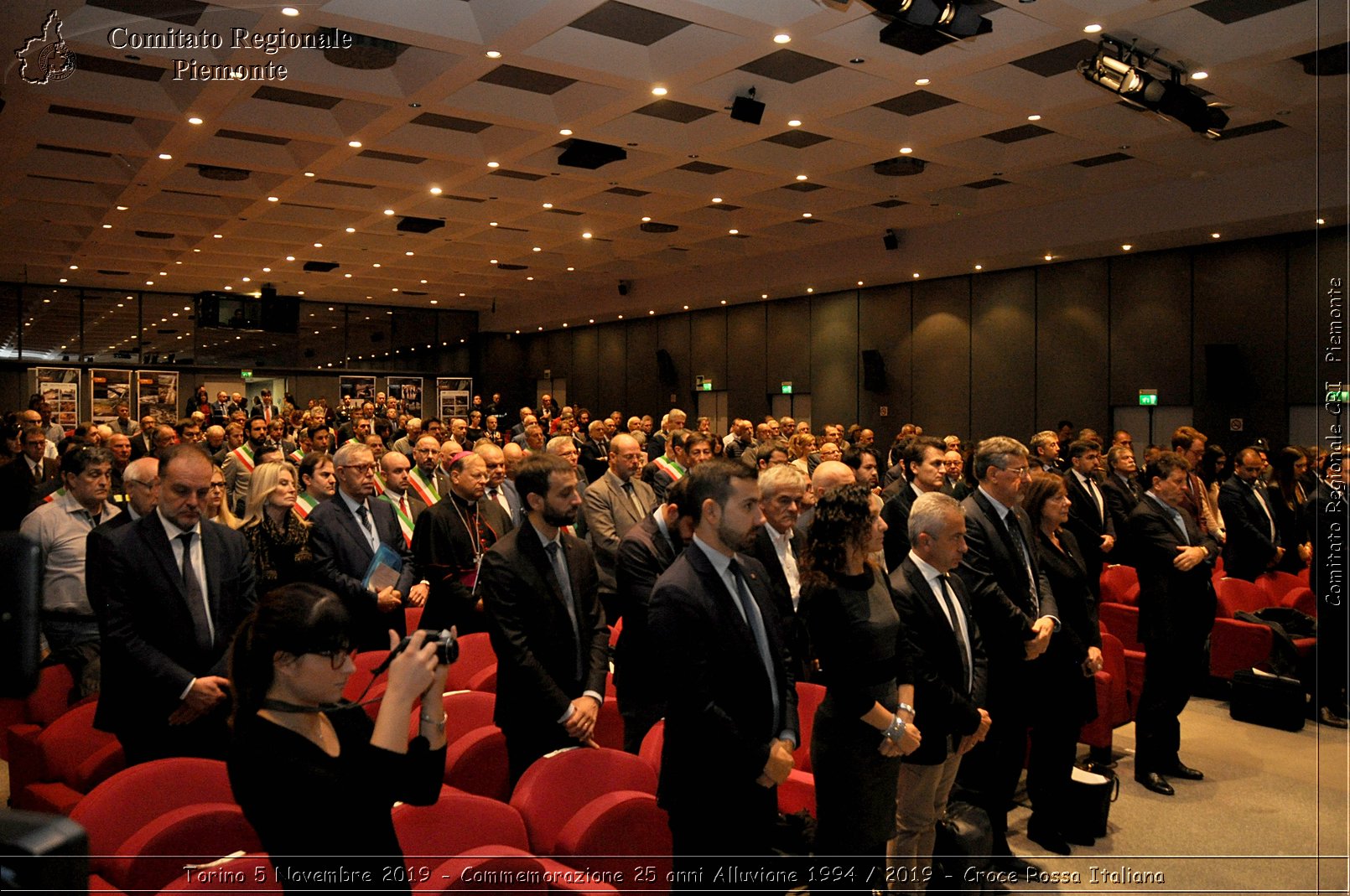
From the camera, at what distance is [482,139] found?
1014cm

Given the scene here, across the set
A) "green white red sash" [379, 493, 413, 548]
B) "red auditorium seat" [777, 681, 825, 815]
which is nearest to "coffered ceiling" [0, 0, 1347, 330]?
"green white red sash" [379, 493, 413, 548]

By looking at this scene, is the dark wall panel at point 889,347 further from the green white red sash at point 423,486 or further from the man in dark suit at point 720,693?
the man in dark suit at point 720,693

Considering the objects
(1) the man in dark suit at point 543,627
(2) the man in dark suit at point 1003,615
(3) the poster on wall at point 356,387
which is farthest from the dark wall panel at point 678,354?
(1) the man in dark suit at point 543,627

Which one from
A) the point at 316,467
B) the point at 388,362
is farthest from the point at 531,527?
the point at 388,362

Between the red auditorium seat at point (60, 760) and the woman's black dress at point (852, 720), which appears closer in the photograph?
the woman's black dress at point (852, 720)

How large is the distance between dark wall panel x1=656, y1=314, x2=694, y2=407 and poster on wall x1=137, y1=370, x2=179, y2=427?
10.5 m

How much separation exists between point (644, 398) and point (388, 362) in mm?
6623

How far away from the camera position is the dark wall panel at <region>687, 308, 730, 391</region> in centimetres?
1934

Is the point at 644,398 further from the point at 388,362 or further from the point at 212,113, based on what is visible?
the point at 212,113

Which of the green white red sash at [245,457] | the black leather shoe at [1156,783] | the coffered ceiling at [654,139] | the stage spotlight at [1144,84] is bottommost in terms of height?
the black leather shoe at [1156,783]

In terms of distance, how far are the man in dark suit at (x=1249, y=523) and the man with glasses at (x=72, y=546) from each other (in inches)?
291

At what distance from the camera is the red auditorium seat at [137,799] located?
7.73ft

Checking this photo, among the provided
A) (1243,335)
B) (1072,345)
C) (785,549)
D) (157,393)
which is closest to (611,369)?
(157,393)

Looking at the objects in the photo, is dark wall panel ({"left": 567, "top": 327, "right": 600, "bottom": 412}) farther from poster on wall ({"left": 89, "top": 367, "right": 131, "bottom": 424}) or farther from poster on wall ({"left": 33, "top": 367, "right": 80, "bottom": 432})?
poster on wall ({"left": 33, "top": 367, "right": 80, "bottom": 432})
